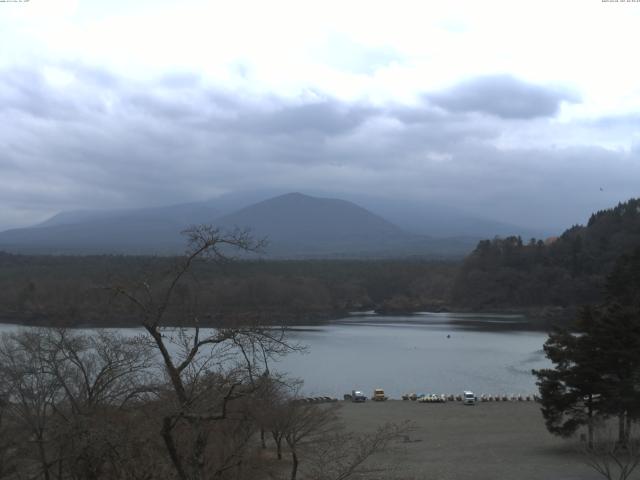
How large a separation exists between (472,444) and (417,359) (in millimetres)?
19282

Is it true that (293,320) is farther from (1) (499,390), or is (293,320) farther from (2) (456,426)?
(2) (456,426)

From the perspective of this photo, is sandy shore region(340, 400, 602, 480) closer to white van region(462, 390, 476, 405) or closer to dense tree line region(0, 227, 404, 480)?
white van region(462, 390, 476, 405)

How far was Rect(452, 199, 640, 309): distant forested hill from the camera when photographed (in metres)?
67.1

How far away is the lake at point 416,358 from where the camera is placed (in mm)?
28969

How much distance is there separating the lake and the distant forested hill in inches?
547

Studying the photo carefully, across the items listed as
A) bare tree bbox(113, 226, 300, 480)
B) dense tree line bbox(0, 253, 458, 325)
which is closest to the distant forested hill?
dense tree line bbox(0, 253, 458, 325)

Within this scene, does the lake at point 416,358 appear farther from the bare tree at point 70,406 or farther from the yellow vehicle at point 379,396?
the bare tree at point 70,406

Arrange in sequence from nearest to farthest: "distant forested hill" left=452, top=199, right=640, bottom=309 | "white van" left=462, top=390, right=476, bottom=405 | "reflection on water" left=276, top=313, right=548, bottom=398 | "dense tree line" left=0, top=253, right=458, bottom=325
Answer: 1. "white van" left=462, top=390, right=476, bottom=405
2. "reflection on water" left=276, top=313, right=548, bottom=398
3. "dense tree line" left=0, top=253, right=458, bottom=325
4. "distant forested hill" left=452, top=199, right=640, bottom=309

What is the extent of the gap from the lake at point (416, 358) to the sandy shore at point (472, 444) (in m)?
4.45

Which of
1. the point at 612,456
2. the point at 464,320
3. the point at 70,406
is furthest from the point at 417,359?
the point at 70,406

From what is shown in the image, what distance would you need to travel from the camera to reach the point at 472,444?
57.2 ft

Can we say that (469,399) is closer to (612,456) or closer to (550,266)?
(612,456)

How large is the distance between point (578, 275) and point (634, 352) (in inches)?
2271

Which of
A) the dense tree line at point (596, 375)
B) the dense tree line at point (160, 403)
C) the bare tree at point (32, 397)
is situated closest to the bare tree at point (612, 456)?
the dense tree line at point (596, 375)
